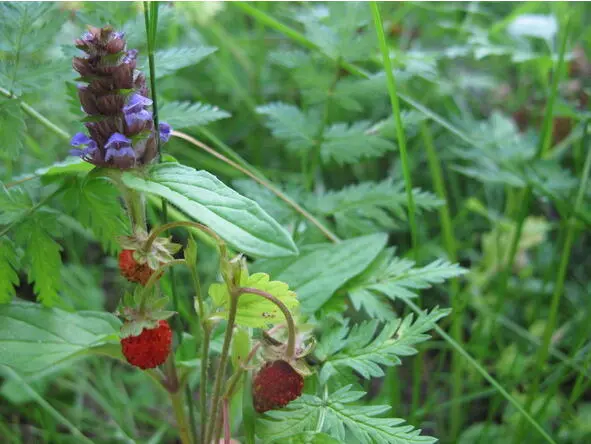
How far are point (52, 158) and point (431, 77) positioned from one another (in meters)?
0.95

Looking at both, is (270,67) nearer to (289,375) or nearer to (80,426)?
(80,426)

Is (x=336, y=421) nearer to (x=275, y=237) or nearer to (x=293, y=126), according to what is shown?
(x=275, y=237)

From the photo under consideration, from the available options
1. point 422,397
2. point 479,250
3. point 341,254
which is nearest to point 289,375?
point 341,254

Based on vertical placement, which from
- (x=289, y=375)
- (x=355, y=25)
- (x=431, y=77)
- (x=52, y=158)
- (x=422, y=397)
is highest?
(x=355, y=25)

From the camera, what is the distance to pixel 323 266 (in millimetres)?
1075

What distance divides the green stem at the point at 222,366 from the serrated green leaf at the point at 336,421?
70 mm

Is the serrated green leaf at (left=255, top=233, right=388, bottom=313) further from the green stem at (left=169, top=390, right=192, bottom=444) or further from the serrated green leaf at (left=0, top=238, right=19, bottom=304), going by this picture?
the serrated green leaf at (left=0, top=238, right=19, bottom=304)

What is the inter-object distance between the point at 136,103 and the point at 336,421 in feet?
1.45

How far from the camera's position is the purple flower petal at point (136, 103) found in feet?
2.52

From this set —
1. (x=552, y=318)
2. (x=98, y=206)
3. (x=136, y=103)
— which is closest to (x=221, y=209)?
(x=136, y=103)

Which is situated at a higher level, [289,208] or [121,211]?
[121,211]

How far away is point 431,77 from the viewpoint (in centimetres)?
149

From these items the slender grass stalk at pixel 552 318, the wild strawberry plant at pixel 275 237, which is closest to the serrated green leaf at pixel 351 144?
the wild strawberry plant at pixel 275 237

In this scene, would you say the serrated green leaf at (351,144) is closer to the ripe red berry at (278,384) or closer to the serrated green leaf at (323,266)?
the serrated green leaf at (323,266)
